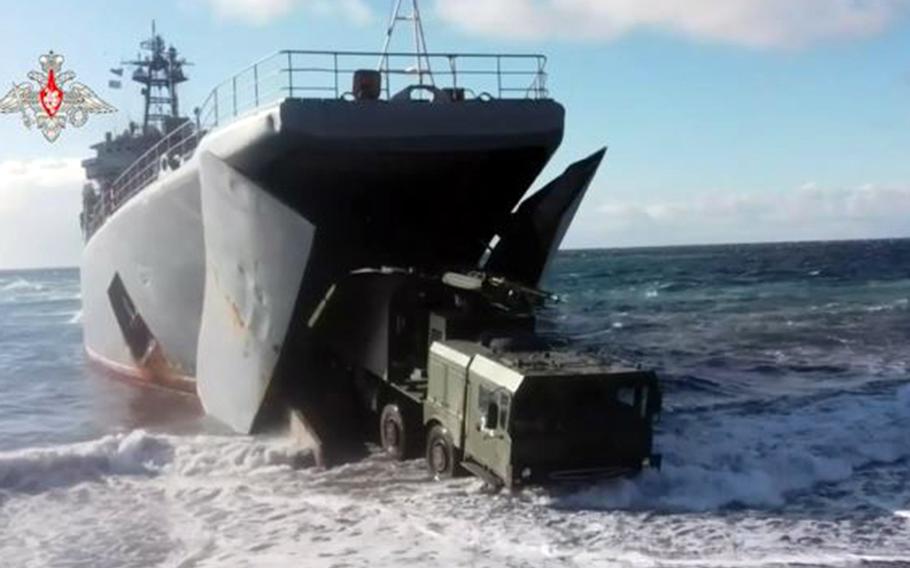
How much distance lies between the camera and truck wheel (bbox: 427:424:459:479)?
13.8m

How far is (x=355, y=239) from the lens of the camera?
56.9 ft

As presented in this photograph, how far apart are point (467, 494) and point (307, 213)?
18.5ft

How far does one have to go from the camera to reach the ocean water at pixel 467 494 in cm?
1117

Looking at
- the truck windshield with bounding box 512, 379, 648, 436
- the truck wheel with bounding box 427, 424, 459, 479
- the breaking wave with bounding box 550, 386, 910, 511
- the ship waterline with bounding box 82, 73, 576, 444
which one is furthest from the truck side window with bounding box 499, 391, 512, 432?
the ship waterline with bounding box 82, 73, 576, 444

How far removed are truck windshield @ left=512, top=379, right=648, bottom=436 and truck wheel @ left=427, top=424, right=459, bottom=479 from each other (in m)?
1.72

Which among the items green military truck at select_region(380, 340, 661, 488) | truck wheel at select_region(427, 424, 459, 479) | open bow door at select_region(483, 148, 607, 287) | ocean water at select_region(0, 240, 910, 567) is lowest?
ocean water at select_region(0, 240, 910, 567)

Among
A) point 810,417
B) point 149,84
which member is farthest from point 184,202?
point 149,84

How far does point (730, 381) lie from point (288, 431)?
11.4 m

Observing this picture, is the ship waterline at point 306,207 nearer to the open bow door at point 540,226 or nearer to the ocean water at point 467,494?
the open bow door at point 540,226

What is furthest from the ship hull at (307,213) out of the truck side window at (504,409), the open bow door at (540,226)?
the truck side window at (504,409)

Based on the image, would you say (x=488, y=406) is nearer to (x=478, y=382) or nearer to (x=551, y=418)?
(x=478, y=382)

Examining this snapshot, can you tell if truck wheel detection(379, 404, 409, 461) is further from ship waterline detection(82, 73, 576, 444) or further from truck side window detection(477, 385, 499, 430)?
truck side window detection(477, 385, 499, 430)

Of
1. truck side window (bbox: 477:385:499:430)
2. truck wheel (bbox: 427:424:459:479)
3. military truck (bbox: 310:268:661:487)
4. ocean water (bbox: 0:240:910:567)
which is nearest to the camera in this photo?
ocean water (bbox: 0:240:910:567)

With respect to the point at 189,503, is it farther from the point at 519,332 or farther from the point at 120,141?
the point at 120,141
